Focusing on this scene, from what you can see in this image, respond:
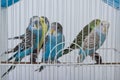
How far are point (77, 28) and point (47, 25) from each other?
42cm

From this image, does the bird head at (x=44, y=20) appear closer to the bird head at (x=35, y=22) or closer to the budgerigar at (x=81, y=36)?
the bird head at (x=35, y=22)

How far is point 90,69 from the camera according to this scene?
416 centimetres

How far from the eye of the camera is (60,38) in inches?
164

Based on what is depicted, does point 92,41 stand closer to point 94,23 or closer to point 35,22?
point 94,23

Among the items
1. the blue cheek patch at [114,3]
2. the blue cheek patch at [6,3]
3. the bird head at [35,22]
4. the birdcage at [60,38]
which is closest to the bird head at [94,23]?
the birdcage at [60,38]

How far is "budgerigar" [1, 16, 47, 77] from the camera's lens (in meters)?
4.12

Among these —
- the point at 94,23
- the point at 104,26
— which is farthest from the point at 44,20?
the point at 104,26

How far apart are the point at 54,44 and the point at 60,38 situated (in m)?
0.12

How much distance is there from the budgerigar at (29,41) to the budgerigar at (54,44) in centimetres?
12

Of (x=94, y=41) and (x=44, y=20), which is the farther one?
(x=44, y=20)

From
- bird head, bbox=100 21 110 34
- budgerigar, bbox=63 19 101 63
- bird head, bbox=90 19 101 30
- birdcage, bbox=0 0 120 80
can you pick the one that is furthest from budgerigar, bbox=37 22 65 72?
bird head, bbox=100 21 110 34

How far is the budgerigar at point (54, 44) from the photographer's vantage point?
412cm

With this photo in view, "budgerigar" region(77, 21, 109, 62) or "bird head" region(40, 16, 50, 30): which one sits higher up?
"bird head" region(40, 16, 50, 30)

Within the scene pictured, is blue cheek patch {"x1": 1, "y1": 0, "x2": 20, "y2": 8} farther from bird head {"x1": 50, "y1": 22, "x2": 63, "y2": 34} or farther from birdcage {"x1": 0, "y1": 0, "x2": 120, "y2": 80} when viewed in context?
bird head {"x1": 50, "y1": 22, "x2": 63, "y2": 34}
